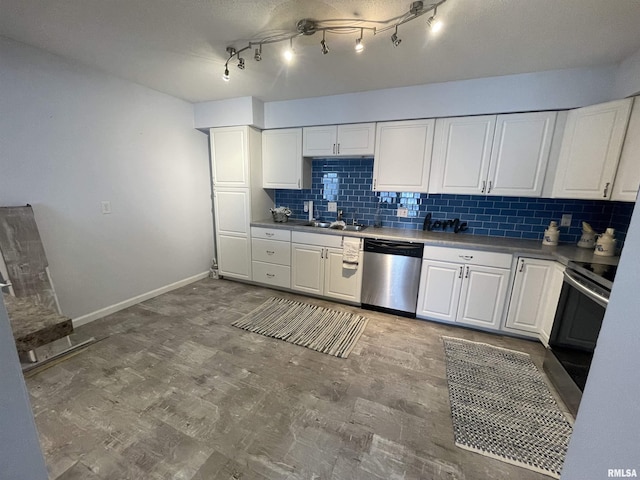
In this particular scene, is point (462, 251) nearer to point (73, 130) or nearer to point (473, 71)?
point (473, 71)

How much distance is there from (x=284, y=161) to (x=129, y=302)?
2576 millimetres

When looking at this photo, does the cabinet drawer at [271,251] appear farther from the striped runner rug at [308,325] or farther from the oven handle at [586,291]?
the oven handle at [586,291]

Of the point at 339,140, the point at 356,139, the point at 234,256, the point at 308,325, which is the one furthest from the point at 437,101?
the point at 234,256

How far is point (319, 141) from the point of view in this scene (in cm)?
332

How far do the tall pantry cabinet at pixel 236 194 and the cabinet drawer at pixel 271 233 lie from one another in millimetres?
117

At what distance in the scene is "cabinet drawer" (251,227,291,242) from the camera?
3.48 meters

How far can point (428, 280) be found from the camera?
2.83 meters

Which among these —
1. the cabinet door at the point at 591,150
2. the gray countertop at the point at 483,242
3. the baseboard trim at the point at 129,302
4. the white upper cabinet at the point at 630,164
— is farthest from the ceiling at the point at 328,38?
the baseboard trim at the point at 129,302

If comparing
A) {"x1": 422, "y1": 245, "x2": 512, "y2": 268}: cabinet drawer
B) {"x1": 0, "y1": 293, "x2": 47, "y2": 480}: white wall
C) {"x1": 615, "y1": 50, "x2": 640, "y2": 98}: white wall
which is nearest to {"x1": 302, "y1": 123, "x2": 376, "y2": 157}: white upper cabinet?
{"x1": 422, "y1": 245, "x2": 512, "y2": 268}: cabinet drawer

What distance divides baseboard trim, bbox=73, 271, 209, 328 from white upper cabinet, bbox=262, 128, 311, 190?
5.98 ft

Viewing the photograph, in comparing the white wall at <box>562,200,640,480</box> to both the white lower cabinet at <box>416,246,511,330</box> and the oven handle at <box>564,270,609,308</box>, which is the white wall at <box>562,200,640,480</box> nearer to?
the oven handle at <box>564,270,609,308</box>

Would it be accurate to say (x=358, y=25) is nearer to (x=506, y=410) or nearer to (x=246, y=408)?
(x=246, y=408)

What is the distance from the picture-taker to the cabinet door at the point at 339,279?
125 inches

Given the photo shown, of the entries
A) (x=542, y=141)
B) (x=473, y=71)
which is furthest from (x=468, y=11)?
(x=542, y=141)
